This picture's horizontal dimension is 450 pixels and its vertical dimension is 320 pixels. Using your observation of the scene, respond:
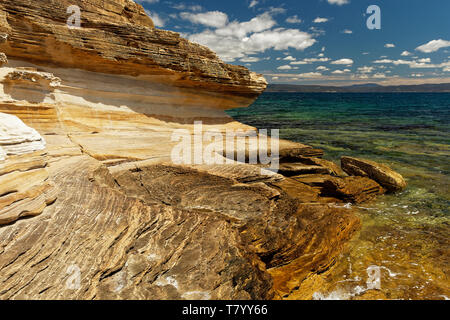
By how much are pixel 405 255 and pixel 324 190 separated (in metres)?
3.36

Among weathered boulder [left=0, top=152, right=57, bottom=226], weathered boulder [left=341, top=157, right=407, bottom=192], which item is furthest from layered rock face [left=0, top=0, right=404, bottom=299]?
weathered boulder [left=341, top=157, right=407, bottom=192]

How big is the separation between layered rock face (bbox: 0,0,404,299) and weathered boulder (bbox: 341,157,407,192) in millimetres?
500

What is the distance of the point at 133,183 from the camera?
252 inches

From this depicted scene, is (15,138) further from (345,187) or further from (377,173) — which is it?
(377,173)

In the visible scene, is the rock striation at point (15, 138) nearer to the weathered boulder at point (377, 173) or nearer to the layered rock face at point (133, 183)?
the layered rock face at point (133, 183)

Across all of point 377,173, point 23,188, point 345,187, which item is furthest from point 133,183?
point 377,173

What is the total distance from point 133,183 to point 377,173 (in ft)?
29.5

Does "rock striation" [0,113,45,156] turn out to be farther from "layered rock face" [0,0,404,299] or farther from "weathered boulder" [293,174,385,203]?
"weathered boulder" [293,174,385,203]

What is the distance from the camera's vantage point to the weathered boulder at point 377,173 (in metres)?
9.50

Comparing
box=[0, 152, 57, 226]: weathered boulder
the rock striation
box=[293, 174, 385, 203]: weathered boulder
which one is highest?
the rock striation

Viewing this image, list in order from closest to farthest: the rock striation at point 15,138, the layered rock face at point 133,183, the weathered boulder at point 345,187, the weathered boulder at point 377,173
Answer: the layered rock face at point 133,183, the rock striation at point 15,138, the weathered boulder at point 345,187, the weathered boulder at point 377,173

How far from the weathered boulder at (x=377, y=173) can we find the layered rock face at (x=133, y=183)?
500 millimetres

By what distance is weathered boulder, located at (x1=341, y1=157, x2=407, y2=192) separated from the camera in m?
9.50

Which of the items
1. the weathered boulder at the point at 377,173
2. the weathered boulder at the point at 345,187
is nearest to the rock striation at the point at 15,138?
the weathered boulder at the point at 345,187
